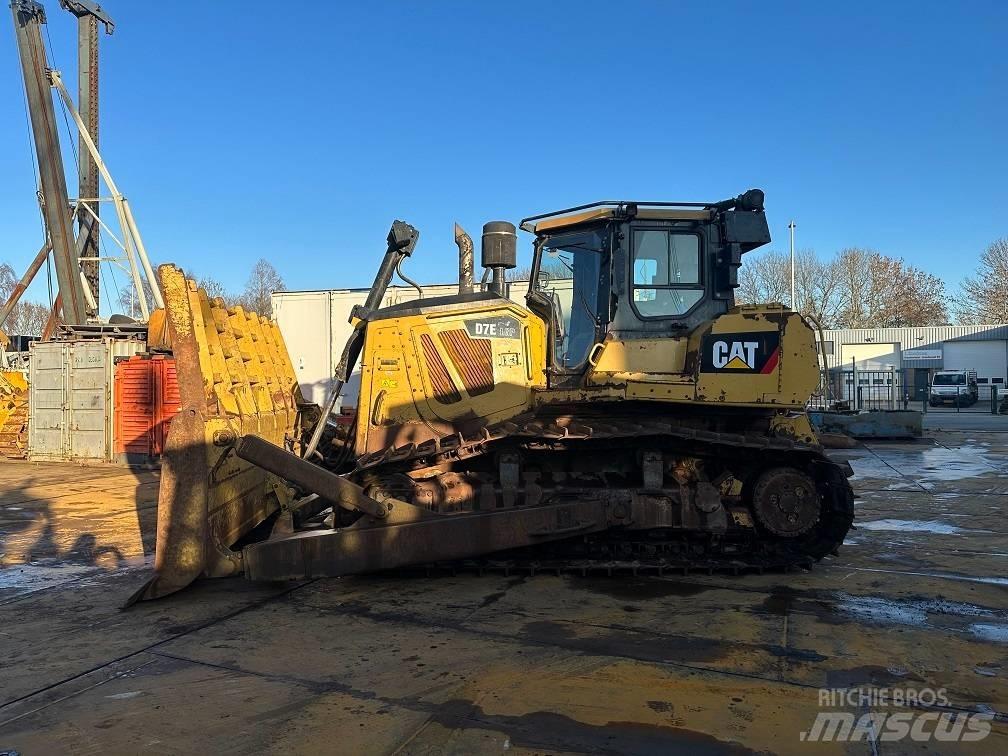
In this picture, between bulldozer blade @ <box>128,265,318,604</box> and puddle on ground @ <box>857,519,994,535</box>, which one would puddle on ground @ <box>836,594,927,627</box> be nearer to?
puddle on ground @ <box>857,519,994,535</box>

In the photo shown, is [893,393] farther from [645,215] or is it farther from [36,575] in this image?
[36,575]

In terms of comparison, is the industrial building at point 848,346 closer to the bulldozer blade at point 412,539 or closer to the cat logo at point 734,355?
the cat logo at point 734,355

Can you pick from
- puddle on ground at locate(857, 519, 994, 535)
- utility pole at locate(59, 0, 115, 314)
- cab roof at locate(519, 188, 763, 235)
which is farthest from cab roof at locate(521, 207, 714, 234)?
utility pole at locate(59, 0, 115, 314)

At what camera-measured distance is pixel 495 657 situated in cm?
416

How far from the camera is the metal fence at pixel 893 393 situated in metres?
28.9

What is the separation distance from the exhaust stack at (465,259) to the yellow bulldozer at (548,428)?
0.10 feet

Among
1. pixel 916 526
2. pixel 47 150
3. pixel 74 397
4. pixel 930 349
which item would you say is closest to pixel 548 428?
pixel 916 526

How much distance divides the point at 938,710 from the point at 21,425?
65.2 ft

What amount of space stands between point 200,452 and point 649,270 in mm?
3960

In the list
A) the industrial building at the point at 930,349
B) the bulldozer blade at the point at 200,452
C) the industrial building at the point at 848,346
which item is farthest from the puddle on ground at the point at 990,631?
the industrial building at the point at 930,349

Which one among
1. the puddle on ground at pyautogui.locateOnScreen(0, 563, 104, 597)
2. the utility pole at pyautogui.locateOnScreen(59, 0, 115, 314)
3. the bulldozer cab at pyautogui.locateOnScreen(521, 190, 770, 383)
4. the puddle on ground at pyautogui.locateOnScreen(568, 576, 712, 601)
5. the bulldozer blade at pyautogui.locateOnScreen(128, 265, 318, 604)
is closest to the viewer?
the bulldozer blade at pyautogui.locateOnScreen(128, 265, 318, 604)

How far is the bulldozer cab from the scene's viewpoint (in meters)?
6.11

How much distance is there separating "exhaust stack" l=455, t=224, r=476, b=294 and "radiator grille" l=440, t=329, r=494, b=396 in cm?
70

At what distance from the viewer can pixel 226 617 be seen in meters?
5.00
